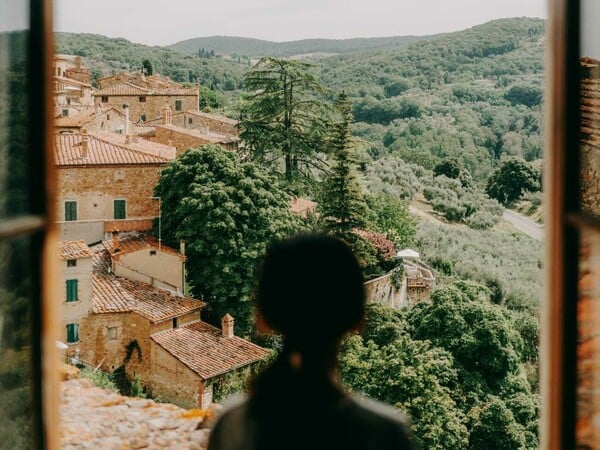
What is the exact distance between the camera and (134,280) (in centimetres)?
1636

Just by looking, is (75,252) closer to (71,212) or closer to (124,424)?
(71,212)

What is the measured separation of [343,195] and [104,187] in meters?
5.90

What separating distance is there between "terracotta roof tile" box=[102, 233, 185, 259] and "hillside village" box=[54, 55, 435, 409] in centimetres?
3

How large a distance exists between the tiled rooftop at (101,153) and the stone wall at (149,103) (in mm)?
12078

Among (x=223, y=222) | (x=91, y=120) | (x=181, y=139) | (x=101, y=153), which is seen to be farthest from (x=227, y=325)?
(x=91, y=120)

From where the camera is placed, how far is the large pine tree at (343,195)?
61.0ft

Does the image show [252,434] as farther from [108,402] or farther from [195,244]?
[195,244]

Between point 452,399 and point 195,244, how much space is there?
636 centimetres

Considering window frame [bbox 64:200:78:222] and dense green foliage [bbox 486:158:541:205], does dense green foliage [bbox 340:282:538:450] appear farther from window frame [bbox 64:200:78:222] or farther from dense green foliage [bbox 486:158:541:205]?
dense green foliage [bbox 486:158:541:205]

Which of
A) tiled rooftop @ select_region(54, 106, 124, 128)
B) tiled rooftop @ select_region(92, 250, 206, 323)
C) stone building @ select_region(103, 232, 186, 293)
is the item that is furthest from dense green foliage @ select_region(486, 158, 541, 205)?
tiled rooftop @ select_region(92, 250, 206, 323)

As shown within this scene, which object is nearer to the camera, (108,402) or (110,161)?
(108,402)

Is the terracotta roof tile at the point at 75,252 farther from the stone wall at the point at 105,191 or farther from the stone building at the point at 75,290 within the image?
the stone wall at the point at 105,191

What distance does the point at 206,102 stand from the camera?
133ft

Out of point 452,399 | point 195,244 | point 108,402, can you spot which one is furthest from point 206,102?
point 108,402
